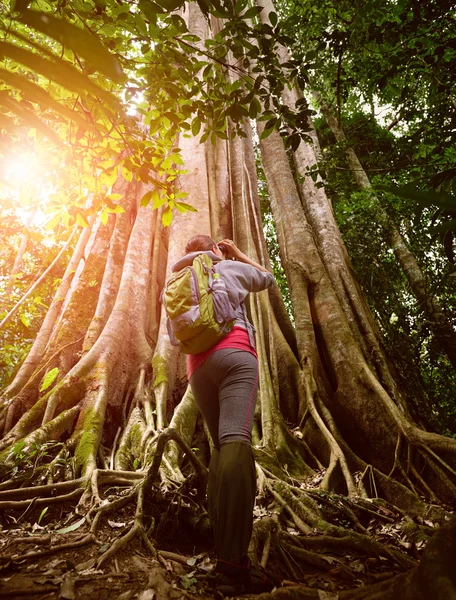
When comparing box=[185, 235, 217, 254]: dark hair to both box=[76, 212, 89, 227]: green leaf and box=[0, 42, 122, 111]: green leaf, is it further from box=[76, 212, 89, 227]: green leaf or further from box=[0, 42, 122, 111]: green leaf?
box=[0, 42, 122, 111]: green leaf

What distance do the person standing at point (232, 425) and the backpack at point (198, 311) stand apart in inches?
2.5

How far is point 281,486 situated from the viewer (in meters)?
2.36

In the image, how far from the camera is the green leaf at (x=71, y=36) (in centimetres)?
45

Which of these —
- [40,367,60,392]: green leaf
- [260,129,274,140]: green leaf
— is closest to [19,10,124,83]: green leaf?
[260,129,274,140]: green leaf

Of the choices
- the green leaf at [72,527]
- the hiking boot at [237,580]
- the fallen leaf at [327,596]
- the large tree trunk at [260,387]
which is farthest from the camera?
the large tree trunk at [260,387]

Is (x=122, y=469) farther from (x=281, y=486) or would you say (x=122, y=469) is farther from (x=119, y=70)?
(x=119, y=70)

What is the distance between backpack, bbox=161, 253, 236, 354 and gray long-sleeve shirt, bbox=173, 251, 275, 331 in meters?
0.07

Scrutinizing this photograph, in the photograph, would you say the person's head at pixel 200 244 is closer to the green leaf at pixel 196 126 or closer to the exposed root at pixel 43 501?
the green leaf at pixel 196 126

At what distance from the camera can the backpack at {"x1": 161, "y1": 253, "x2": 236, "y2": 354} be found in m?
1.68

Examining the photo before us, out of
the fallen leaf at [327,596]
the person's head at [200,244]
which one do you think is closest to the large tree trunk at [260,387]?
the fallen leaf at [327,596]

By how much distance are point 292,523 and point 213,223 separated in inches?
157

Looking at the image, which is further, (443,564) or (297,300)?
(297,300)

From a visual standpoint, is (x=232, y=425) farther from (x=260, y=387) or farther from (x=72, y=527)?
(x=260, y=387)

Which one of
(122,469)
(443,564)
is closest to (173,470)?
(122,469)
